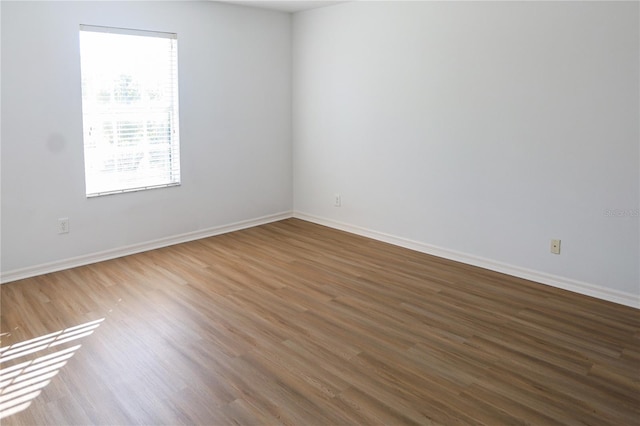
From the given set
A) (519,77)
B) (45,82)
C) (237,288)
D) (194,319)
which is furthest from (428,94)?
(45,82)

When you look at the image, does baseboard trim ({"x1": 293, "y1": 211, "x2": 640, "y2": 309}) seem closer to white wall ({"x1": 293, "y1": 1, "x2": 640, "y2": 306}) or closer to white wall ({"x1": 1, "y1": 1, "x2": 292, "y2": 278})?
white wall ({"x1": 293, "y1": 1, "x2": 640, "y2": 306})

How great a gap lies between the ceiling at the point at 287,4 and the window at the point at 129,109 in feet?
2.74

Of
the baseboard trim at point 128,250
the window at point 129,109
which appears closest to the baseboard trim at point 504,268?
the baseboard trim at point 128,250

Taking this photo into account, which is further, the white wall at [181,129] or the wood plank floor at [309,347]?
the white wall at [181,129]

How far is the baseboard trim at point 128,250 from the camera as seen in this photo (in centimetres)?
404

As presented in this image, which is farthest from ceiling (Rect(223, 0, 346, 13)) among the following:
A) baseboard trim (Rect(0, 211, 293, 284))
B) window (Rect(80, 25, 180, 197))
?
baseboard trim (Rect(0, 211, 293, 284))

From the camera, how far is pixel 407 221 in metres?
4.91

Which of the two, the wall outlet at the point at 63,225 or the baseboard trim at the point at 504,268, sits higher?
the wall outlet at the point at 63,225

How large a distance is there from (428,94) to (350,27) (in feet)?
A: 3.73

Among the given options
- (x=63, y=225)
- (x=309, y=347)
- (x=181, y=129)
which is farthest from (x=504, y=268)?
(x=63, y=225)

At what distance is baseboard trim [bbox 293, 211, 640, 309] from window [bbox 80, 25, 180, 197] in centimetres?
189

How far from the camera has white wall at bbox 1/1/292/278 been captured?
390 cm

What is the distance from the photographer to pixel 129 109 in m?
4.52

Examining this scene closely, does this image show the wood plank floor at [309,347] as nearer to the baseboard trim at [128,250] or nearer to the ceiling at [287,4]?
the baseboard trim at [128,250]
